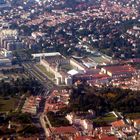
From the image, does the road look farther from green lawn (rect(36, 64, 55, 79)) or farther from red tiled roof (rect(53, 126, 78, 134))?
red tiled roof (rect(53, 126, 78, 134))

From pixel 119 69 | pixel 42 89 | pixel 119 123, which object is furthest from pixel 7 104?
pixel 119 69

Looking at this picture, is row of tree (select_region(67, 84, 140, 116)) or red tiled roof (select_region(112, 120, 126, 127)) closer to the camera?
red tiled roof (select_region(112, 120, 126, 127))

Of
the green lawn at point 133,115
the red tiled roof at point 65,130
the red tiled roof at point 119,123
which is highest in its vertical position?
the red tiled roof at point 65,130

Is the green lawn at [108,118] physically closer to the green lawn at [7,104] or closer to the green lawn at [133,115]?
the green lawn at [133,115]

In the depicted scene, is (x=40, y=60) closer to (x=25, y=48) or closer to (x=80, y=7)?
(x=25, y=48)

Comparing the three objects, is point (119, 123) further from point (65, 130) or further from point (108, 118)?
point (65, 130)

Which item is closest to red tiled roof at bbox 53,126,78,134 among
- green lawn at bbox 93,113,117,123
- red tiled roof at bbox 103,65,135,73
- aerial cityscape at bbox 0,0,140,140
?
aerial cityscape at bbox 0,0,140,140

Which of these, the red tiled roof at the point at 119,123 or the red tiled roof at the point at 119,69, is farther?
the red tiled roof at the point at 119,69

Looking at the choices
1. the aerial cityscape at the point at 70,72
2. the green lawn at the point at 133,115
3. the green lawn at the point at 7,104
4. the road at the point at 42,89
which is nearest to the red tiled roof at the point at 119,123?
the aerial cityscape at the point at 70,72

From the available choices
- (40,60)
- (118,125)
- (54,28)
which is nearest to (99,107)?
(118,125)
